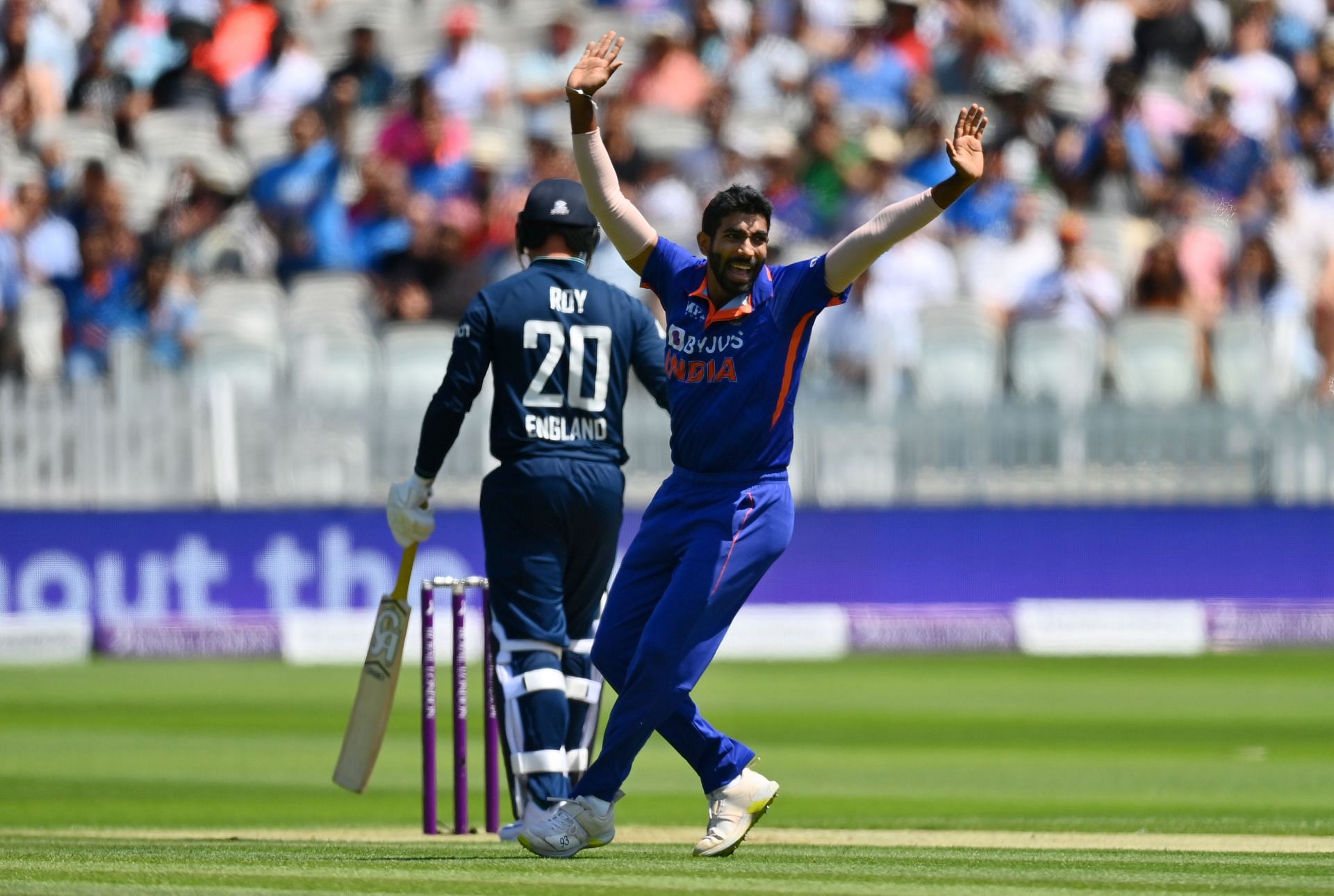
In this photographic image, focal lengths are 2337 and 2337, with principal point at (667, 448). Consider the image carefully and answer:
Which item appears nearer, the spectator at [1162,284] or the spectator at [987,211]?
the spectator at [1162,284]

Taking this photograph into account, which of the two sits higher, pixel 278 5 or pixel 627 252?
pixel 278 5

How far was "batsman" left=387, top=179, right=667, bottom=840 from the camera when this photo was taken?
312 inches

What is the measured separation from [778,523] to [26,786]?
470 cm

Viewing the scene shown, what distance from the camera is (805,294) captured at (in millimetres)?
7020

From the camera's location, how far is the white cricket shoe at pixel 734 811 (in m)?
7.13

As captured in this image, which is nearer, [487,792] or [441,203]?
[487,792]

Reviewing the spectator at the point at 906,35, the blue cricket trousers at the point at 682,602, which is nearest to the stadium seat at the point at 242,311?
the spectator at the point at 906,35

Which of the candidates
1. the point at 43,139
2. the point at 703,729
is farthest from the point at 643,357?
the point at 43,139

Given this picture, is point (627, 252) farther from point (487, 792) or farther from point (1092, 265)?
point (1092, 265)

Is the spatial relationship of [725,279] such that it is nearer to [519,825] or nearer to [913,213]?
[913,213]

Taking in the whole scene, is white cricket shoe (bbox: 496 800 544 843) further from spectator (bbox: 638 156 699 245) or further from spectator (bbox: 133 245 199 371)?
spectator (bbox: 133 245 199 371)

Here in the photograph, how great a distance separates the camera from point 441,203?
1834 centimetres

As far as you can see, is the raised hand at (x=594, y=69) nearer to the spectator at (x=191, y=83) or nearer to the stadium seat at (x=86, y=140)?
the spectator at (x=191, y=83)

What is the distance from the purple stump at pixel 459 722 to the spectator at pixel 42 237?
35.1 ft
